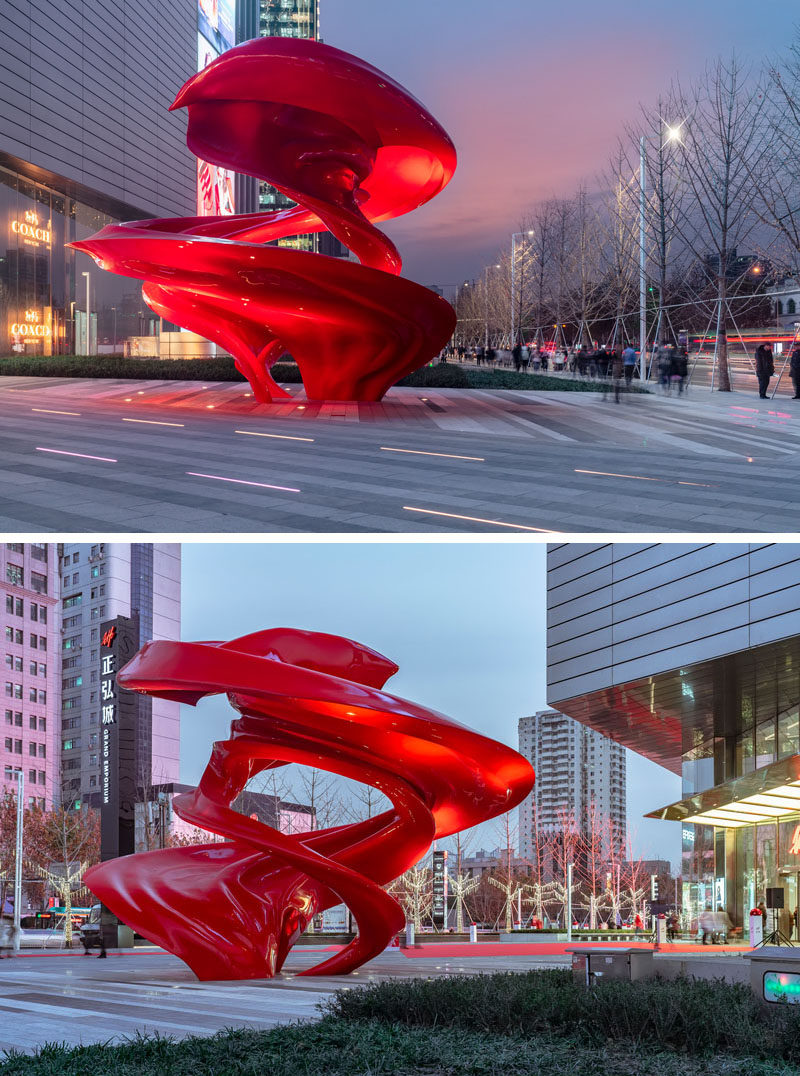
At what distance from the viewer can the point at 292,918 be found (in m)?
14.8

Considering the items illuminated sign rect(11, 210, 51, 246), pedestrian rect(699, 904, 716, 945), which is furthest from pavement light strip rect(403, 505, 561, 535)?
illuminated sign rect(11, 210, 51, 246)

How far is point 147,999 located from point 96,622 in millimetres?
71916

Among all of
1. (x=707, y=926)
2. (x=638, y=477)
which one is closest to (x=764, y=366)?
(x=707, y=926)

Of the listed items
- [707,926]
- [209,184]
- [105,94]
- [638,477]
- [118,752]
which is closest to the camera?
[638,477]

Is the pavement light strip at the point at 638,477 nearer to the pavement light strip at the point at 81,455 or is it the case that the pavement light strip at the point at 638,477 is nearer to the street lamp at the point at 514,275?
the pavement light strip at the point at 81,455

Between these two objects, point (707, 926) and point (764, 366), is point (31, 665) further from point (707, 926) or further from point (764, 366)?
point (707, 926)

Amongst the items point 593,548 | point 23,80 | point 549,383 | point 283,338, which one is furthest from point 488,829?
point 23,80

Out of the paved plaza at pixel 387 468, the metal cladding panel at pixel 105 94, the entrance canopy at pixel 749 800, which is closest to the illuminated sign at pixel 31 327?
the metal cladding panel at pixel 105 94

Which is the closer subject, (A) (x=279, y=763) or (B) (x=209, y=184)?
(A) (x=279, y=763)

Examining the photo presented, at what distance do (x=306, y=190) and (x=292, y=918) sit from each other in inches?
573

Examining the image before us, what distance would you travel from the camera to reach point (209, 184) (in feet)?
182

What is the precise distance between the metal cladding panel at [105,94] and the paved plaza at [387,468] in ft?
72.9

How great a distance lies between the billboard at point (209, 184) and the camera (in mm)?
55406

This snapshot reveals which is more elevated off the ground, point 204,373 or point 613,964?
point 204,373
